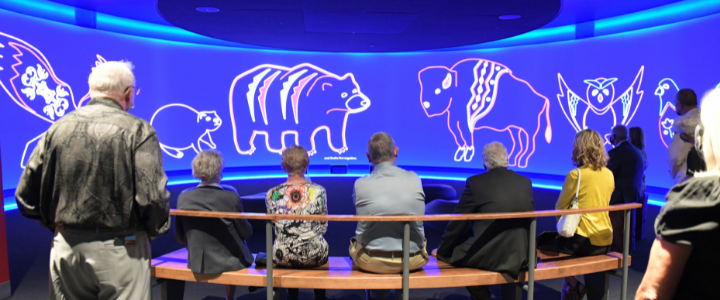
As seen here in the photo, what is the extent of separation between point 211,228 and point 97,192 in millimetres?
873

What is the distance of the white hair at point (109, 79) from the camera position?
5.89 ft

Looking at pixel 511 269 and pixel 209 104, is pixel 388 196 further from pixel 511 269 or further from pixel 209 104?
pixel 209 104

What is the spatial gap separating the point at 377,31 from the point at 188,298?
569 centimetres

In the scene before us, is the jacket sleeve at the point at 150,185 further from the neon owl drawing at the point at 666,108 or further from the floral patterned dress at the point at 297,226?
the neon owl drawing at the point at 666,108

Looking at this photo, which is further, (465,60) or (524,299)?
(465,60)

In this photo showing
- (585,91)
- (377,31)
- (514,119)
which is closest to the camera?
(377,31)

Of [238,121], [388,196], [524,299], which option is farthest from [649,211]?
[238,121]

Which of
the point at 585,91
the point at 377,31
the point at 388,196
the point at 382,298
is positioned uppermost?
the point at 377,31

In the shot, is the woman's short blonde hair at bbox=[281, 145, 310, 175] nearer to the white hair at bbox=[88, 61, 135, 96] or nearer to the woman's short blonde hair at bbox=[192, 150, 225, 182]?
the woman's short blonde hair at bbox=[192, 150, 225, 182]

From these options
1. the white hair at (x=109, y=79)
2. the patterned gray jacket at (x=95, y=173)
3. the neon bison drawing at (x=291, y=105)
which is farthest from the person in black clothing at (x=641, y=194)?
the neon bison drawing at (x=291, y=105)

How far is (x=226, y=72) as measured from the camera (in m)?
10.4

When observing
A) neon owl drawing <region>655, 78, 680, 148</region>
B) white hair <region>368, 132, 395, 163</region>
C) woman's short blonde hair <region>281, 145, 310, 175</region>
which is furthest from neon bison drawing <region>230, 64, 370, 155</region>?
white hair <region>368, 132, 395, 163</region>

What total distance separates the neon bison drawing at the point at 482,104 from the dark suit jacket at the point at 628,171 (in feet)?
18.3

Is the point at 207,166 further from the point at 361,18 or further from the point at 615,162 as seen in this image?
the point at 361,18
